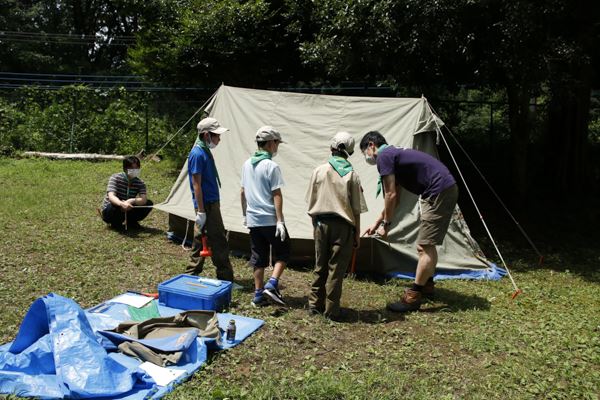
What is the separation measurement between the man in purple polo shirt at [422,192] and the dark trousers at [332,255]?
472mm

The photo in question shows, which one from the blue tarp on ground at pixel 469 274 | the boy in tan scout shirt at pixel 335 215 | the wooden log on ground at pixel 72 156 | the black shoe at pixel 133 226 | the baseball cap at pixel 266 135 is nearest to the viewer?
the boy in tan scout shirt at pixel 335 215

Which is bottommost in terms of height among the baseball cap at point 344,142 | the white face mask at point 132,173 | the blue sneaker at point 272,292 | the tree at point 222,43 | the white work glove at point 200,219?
the blue sneaker at point 272,292

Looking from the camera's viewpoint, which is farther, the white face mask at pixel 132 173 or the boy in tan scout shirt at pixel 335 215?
the white face mask at pixel 132 173

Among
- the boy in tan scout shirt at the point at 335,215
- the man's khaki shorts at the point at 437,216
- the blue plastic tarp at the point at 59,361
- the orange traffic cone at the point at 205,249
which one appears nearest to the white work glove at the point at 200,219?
the orange traffic cone at the point at 205,249

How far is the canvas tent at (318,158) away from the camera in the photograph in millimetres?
5582

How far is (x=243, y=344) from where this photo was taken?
375 centimetres

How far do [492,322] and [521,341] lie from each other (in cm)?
37

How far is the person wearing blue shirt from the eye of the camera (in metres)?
4.54

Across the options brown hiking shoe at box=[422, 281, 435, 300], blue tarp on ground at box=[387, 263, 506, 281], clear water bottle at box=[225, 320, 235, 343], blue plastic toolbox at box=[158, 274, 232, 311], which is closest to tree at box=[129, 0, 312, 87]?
blue tarp on ground at box=[387, 263, 506, 281]

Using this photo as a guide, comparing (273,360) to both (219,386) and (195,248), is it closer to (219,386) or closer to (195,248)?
(219,386)

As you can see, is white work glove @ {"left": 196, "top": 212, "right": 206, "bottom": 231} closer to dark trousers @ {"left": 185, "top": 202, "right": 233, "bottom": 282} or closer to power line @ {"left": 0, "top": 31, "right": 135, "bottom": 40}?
dark trousers @ {"left": 185, "top": 202, "right": 233, "bottom": 282}

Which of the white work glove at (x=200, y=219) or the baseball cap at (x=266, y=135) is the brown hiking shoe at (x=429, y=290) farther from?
the white work glove at (x=200, y=219)

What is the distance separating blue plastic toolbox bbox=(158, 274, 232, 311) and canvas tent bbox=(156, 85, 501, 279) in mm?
1346

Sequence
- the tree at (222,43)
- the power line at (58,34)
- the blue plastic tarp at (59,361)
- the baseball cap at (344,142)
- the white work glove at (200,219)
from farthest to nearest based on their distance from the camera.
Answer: the power line at (58,34) → the tree at (222,43) → the white work glove at (200,219) → the baseball cap at (344,142) → the blue plastic tarp at (59,361)
